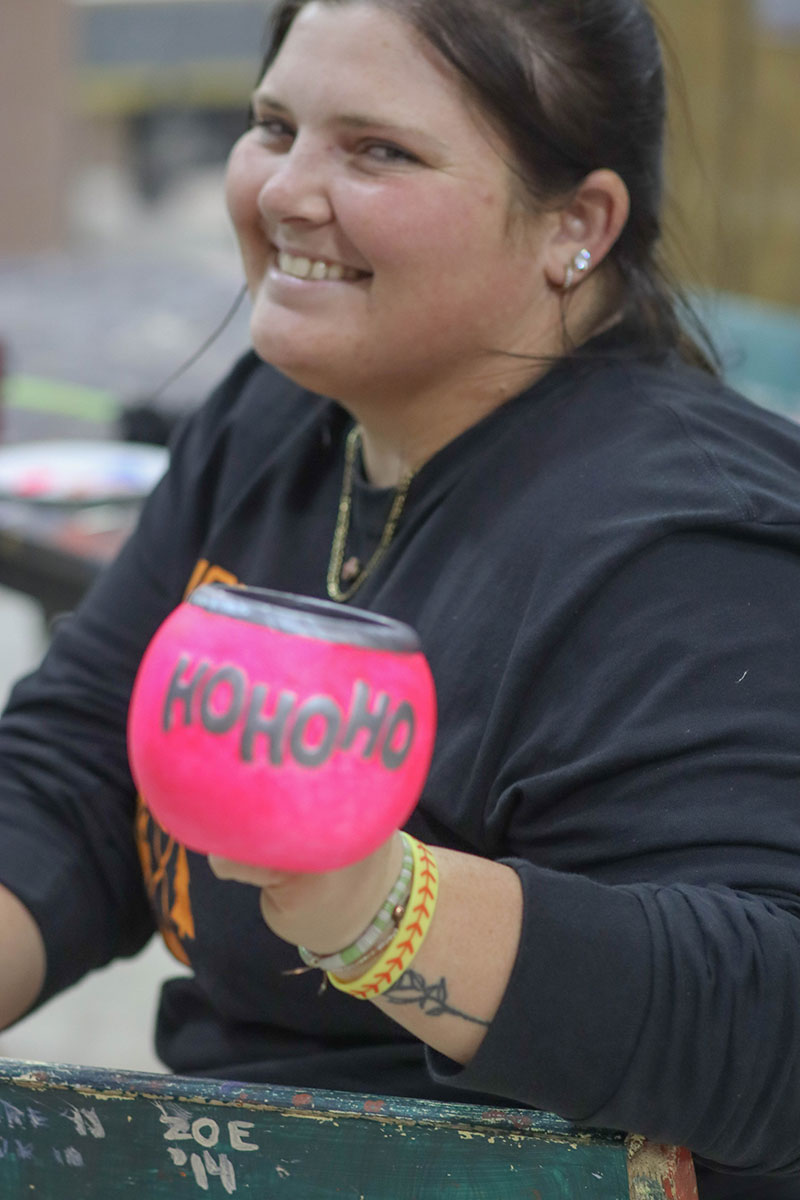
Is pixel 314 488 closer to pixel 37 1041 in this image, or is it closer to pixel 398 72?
pixel 398 72

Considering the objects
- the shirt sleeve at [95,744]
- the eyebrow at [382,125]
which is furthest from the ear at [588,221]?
the shirt sleeve at [95,744]

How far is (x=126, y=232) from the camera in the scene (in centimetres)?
886

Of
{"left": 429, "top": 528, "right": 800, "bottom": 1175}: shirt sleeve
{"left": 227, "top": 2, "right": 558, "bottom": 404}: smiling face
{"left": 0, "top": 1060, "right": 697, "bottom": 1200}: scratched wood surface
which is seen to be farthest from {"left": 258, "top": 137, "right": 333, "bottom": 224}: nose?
{"left": 0, "top": 1060, "right": 697, "bottom": 1200}: scratched wood surface

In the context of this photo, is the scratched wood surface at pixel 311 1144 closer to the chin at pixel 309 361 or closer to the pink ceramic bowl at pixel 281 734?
the pink ceramic bowl at pixel 281 734

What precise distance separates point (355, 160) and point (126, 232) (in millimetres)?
8205

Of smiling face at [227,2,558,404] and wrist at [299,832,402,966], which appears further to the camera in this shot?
smiling face at [227,2,558,404]

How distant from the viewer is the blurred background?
6.95ft

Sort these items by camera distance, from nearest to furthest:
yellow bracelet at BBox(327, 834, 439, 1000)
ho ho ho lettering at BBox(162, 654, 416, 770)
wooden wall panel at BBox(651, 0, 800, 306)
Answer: ho ho ho lettering at BBox(162, 654, 416, 770)
yellow bracelet at BBox(327, 834, 439, 1000)
wooden wall panel at BBox(651, 0, 800, 306)

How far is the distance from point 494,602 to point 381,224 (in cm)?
27

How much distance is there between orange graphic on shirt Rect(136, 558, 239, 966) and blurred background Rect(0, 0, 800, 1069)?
48 centimetres

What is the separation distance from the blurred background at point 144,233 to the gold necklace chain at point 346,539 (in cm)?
36

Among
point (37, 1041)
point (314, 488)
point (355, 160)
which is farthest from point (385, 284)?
point (37, 1041)

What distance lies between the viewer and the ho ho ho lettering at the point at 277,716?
23.3 inches

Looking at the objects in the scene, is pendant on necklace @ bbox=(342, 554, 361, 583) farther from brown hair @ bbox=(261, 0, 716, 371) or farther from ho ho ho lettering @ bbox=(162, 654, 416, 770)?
ho ho ho lettering @ bbox=(162, 654, 416, 770)
